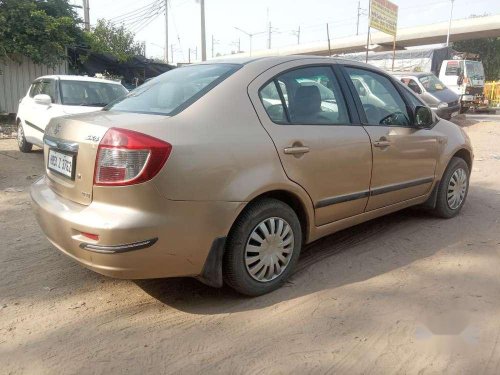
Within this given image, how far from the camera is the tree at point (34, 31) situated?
1270 cm

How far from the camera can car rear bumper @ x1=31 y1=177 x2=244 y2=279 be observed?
2508 mm

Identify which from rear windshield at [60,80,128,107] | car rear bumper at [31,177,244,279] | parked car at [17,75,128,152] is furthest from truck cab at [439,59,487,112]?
car rear bumper at [31,177,244,279]

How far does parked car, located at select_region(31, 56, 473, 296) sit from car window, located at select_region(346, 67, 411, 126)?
0.02 m

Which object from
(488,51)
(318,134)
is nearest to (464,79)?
(318,134)

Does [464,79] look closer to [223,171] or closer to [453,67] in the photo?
[453,67]

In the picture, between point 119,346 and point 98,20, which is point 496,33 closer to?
point 98,20

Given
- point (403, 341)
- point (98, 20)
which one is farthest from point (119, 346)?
point (98, 20)

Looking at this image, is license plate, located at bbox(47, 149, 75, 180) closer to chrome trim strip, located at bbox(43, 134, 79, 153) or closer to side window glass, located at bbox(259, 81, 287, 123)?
chrome trim strip, located at bbox(43, 134, 79, 153)

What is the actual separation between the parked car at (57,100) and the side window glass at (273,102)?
469 cm

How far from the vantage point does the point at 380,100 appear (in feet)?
13.3

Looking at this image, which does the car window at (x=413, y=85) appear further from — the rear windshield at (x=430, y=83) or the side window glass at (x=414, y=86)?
the rear windshield at (x=430, y=83)

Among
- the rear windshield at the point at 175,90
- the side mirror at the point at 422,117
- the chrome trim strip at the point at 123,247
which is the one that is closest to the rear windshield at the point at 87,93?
the rear windshield at the point at 175,90

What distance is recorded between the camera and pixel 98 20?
66.1ft

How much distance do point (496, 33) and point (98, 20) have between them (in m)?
30.9
